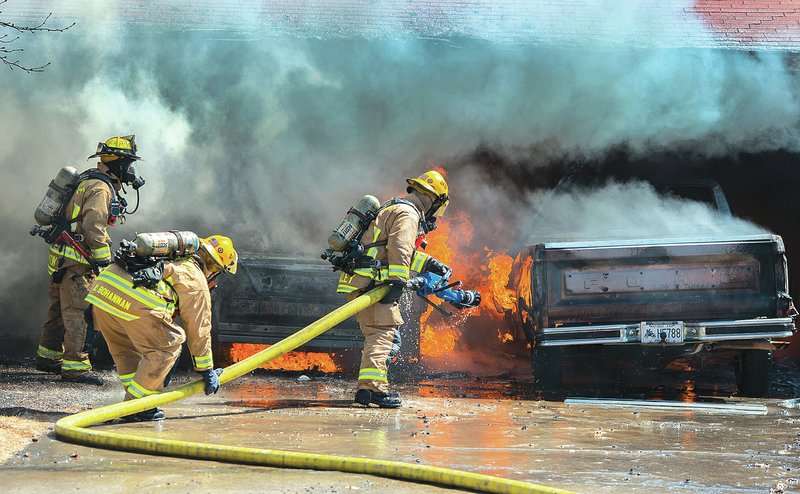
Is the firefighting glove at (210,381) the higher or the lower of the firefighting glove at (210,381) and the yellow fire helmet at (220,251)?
the lower

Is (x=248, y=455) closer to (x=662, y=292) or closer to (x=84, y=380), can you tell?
(x=84, y=380)

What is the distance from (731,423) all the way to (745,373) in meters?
1.91

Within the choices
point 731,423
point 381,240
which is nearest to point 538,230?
point 381,240

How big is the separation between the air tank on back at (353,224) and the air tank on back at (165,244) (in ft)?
4.39

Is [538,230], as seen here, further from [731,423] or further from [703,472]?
[703,472]

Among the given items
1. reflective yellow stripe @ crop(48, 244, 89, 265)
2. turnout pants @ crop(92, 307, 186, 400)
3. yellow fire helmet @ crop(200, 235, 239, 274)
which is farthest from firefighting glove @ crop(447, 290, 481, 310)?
reflective yellow stripe @ crop(48, 244, 89, 265)

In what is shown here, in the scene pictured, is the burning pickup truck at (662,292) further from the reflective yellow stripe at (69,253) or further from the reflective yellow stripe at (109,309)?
the reflective yellow stripe at (69,253)

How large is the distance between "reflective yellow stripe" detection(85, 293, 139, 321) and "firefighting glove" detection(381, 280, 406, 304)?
193 centimetres

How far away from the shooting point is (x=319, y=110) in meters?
13.2

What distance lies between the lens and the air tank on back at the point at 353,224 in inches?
305

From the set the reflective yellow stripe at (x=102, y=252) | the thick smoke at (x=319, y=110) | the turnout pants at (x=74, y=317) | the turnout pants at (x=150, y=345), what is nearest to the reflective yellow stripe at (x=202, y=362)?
the turnout pants at (x=150, y=345)

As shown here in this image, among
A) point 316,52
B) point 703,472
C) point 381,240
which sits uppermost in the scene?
point 316,52

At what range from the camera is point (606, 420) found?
7.16 meters

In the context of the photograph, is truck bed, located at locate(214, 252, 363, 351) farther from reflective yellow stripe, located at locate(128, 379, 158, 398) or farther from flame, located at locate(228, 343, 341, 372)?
reflective yellow stripe, located at locate(128, 379, 158, 398)
